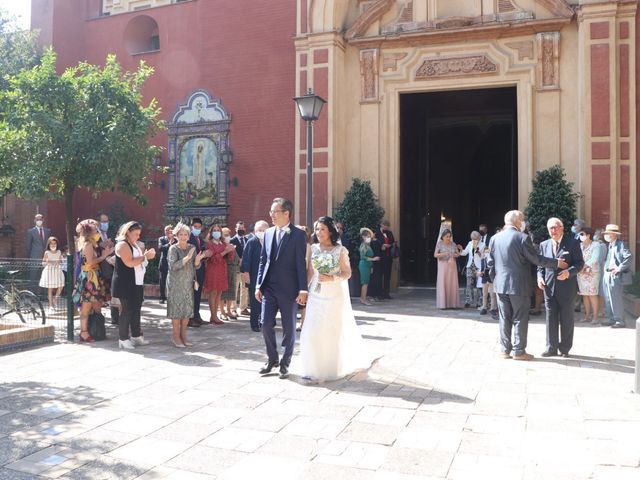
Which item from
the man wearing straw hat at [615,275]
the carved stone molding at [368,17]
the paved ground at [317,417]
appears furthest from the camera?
the carved stone molding at [368,17]

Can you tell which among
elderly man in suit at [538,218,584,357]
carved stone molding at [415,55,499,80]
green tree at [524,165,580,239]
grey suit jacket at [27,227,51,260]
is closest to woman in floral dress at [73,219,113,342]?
elderly man in suit at [538,218,584,357]

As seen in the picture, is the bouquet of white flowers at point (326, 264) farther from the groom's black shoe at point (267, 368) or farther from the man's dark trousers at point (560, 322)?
the man's dark trousers at point (560, 322)

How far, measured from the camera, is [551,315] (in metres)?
7.21

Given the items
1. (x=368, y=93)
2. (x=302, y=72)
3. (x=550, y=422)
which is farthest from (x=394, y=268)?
(x=550, y=422)

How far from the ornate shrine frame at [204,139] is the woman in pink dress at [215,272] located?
5723 mm

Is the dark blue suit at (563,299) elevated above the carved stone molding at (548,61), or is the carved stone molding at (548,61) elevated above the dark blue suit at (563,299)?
the carved stone molding at (548,61)

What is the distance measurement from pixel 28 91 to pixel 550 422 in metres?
9.10

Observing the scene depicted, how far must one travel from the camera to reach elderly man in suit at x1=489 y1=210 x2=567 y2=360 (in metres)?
6.98

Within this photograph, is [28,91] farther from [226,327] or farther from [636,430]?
[636,430]

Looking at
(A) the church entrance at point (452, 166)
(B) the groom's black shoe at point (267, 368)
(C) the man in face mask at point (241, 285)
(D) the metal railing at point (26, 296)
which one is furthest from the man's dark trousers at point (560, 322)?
(A) the church entrance at point (452, 166)

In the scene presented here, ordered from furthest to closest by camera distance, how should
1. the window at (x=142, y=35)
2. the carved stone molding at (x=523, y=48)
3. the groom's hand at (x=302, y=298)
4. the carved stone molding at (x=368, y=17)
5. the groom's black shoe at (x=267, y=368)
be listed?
the window at (x=142, y=35) → the carved stone molding at (x=368, y=17) → the carved stone molding at (x=523, y=48) → the groom's black shoe at (x=267, y=368) → the groom's hand at (x=302, y=298)

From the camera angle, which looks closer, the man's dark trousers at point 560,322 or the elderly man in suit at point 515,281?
the elderly man in suit at point 515,281

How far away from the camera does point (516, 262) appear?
23.1ft

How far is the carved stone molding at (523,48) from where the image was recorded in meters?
13.6
